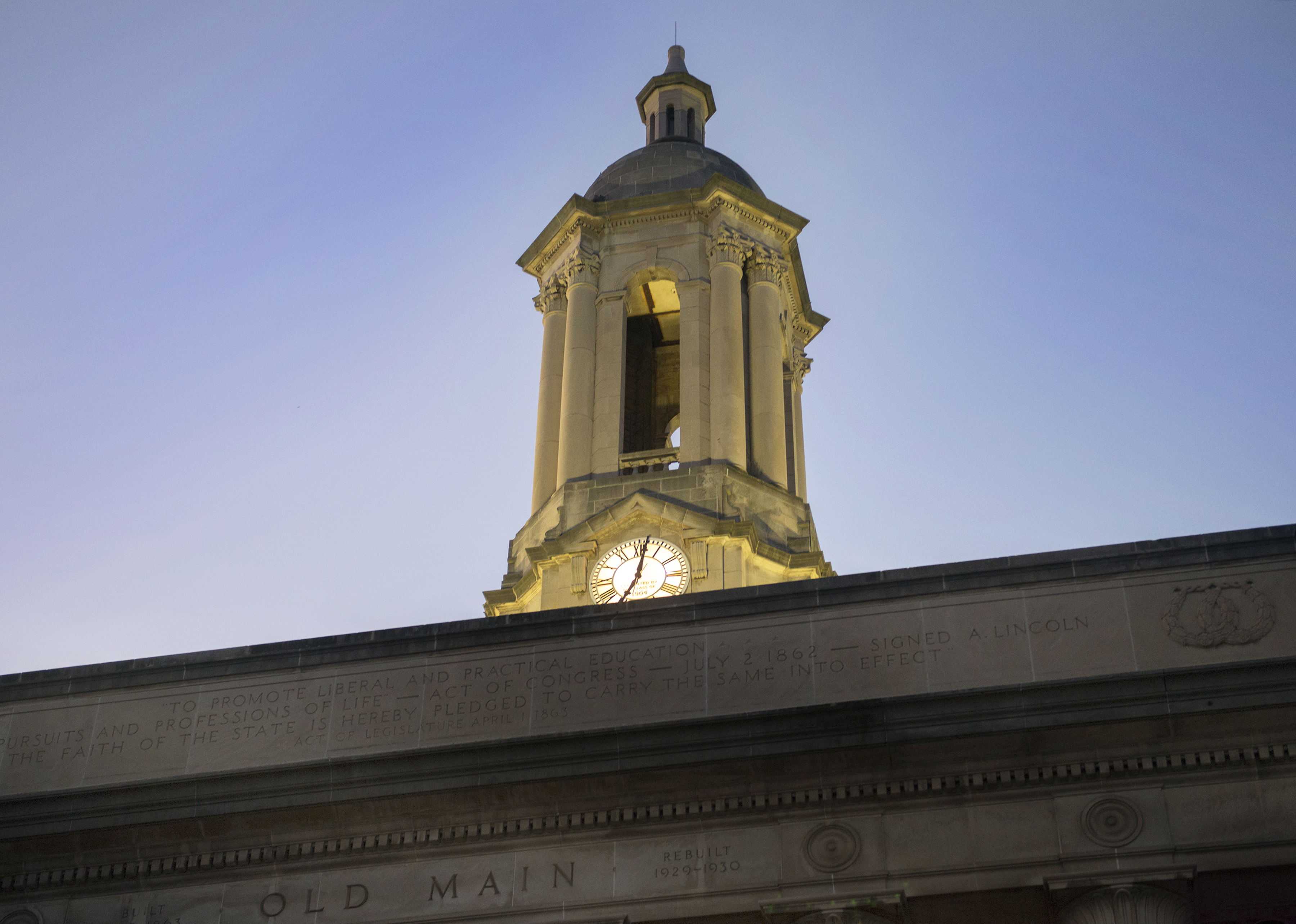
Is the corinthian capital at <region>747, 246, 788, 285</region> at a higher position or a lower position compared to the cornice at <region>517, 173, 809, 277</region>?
lower

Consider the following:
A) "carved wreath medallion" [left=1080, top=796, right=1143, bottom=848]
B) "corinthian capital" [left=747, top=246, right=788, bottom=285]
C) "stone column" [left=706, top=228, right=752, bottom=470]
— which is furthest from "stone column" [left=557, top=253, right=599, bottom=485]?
"carved wreath medallion" [left=1080, top=796, right=1143, bottom=848]

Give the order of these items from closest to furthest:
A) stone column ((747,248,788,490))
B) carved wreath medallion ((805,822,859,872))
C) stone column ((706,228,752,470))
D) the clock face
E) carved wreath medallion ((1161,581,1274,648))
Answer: carved wreath medallion ((805,822,859,872)), carved wreath medallion ((1161,581,1274,648)), the clock face, stone column ((706,228,752,470)), stone column ((747,248,788,490))

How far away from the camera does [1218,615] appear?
72.8 feet

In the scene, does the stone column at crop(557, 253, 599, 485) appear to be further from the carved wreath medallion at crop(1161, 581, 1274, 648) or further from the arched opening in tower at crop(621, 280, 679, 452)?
the carved wreath medallion at crop(1161, 581, 1274, 648)

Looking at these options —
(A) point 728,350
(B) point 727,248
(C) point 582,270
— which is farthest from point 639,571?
(B) point 727,248

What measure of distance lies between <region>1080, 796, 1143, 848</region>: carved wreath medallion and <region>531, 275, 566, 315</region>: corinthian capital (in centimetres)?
2497

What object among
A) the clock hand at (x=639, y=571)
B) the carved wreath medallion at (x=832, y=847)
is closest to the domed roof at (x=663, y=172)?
the clock hand at (x=639, y=571)

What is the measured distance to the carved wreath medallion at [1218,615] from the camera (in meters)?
22.0

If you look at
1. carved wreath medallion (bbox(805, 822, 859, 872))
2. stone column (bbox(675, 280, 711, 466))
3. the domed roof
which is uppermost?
the domed roof

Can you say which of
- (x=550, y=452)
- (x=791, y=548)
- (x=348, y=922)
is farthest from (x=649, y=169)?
(x=348, y=922)

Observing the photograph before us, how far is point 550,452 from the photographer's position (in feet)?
136

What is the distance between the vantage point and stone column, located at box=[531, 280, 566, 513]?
41062mm

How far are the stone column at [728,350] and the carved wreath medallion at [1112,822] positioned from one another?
1856 centimetres

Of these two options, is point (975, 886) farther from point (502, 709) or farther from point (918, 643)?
point (502, 709)
